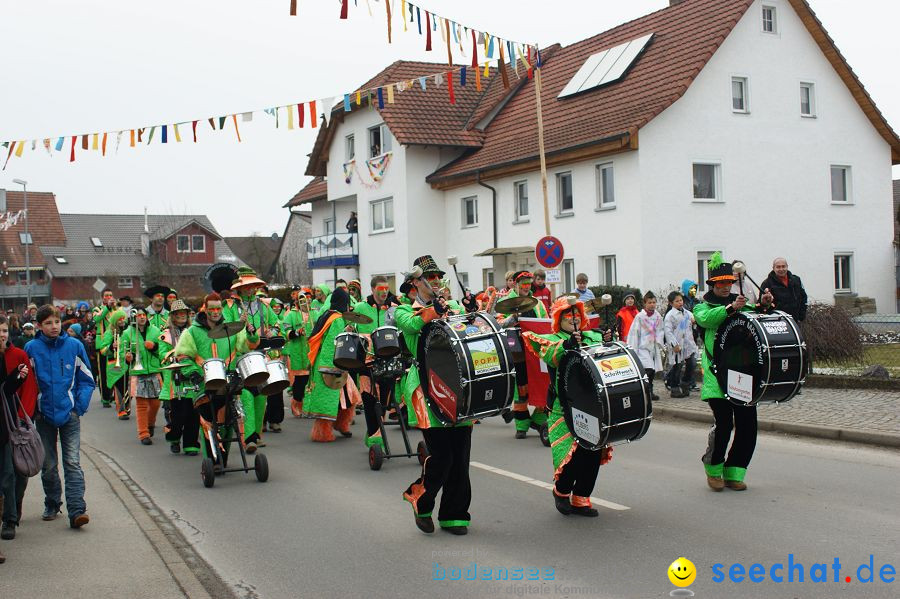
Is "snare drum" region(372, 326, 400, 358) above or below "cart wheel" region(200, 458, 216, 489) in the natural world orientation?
above

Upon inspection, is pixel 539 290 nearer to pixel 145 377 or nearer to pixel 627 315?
pixel 627 315

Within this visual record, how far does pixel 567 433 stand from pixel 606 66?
2538cm

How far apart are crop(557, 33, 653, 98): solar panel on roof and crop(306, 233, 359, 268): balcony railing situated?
36.7 feet

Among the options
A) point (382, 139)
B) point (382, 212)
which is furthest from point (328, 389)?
point (382, 139)

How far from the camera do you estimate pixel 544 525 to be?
23.9 feet

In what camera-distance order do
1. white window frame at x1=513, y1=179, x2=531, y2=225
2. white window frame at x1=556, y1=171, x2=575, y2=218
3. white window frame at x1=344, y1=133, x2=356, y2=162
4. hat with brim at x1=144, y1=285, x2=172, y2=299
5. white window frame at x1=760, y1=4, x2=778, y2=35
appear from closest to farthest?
1. hat with brim at x1=144, y1=285, x2=172, y2=299
2. white window frame at x1=760, y1=4, x2=778, y2=35
3. white window frame at x1=556, y1=171, x2=575, y2=218
4. white window frame at x1=513, y1=179, x2=531, y2=225
5. white window frame at x1=344, y1=133, x2=356, y2=162

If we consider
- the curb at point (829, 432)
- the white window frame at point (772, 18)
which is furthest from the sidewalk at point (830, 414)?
the white window frame at point (772, 18)

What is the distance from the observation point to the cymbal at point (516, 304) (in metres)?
7.25

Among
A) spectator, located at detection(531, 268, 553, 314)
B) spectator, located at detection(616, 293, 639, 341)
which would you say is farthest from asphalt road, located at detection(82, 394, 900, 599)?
spectator, located at detection(616, 293, 639, 341)

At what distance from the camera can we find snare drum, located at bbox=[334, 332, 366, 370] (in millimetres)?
10203

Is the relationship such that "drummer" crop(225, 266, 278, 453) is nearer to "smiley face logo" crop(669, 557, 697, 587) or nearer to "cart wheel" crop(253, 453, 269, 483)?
"cart wheel" crop(253, 453, 269, 483)

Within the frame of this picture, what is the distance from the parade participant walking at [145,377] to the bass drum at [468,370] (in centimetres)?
714

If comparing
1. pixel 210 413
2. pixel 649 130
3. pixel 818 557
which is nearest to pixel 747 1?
pixel 649 130

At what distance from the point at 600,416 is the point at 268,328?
623 cm
